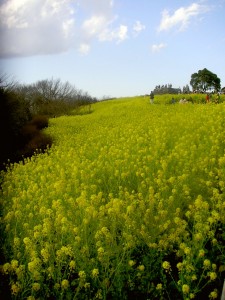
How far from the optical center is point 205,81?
30.9 m

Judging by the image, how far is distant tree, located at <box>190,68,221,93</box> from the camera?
29812mm

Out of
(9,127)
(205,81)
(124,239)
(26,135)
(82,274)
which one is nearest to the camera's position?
(82,274)

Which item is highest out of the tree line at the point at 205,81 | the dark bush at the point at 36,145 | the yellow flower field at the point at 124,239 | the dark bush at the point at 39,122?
the tree line at the point at 205,81

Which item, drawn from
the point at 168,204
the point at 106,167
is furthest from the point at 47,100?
the point at 168,204

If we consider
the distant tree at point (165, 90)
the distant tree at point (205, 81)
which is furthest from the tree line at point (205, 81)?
the distant tree at point (165, 90)

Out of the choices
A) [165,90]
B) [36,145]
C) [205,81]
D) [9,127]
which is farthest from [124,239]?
[165,90]

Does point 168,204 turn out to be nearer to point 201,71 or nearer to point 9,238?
point 9,238

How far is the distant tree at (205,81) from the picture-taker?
29.8 meters

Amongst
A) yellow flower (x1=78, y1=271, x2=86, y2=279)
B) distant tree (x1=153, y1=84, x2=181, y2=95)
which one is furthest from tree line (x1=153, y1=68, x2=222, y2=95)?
yellow flower (x1=78, y1=271, x2=86, y2=279)

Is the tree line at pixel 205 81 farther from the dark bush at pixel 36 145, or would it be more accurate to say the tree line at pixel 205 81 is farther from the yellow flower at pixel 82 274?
the yellow flower at pixel 82 274

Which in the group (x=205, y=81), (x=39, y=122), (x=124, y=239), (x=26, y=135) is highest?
(x=205, y=81)

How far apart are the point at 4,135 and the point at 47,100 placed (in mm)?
20635

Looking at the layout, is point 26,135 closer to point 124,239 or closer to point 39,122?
point 39,122

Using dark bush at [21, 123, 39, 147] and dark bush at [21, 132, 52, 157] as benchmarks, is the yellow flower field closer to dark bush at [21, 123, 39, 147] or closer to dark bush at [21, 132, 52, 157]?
dark bush at [21, 132, 52, 157]
